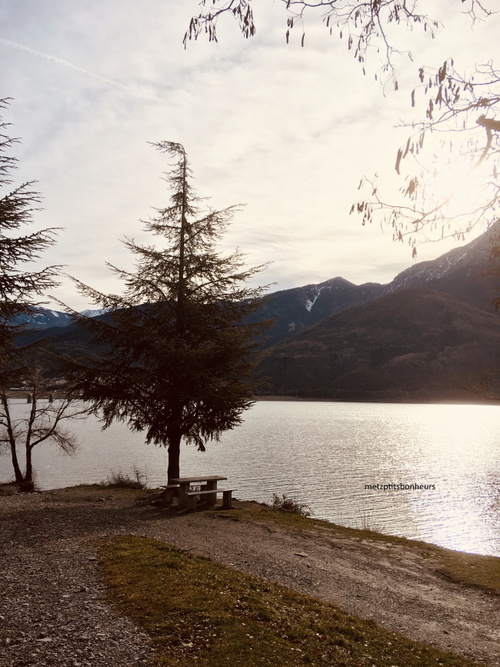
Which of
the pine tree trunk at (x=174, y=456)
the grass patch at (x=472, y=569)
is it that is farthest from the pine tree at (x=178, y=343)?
the grass patch at (x=472, y=569)

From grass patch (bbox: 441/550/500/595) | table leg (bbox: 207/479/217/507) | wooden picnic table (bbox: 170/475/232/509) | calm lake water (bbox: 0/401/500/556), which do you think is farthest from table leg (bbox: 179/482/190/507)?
calm lake water (bbox: 0/401/500/556)

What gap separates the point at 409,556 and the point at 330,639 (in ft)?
28.7

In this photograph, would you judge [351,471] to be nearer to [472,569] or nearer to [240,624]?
[472,569]

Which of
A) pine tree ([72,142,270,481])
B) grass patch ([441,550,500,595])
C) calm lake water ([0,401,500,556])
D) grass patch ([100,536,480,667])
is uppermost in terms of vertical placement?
pine tree ([72,142,270,481])

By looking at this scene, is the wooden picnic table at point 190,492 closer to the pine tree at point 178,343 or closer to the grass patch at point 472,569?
the pine tree at point 178,343

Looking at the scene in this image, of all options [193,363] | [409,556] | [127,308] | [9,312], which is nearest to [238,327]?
[193,363]

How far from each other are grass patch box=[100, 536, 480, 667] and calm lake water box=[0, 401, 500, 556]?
17938 millimetres

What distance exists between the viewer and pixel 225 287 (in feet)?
67.6

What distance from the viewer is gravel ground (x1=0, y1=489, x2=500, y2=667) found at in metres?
6.58

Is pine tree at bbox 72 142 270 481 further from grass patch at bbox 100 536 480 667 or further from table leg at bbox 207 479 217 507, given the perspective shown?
grass patch at bbox 100 536 480 667

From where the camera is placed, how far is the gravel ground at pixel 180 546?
21.6 ft

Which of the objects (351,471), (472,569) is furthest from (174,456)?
(351,471)

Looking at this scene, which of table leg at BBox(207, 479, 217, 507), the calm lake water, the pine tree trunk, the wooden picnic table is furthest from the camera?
the calm lake water

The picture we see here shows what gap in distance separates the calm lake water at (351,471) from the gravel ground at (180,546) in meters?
12.5
